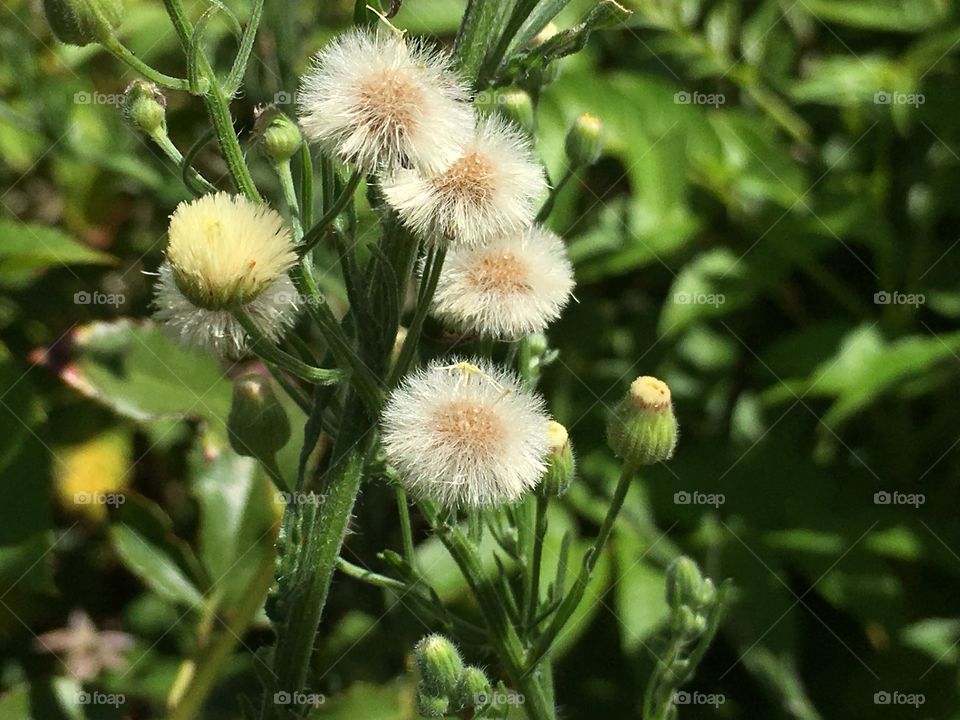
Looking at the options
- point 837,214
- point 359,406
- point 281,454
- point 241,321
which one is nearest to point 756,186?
point 837,214

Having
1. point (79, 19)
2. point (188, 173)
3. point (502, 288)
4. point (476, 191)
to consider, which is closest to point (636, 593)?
point (502, 288)

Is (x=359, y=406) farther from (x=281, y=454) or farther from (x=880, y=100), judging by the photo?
(x=880, y=100)

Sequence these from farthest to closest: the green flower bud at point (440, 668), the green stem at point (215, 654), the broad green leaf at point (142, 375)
Answer: 1. the broad green leaf at point (142, 375)
2. the green stem at point (215, 654)
3. the green flower bud at point (440, 668)

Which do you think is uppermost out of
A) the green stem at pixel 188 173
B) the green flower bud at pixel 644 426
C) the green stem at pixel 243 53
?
the green stem at pixel 243 53

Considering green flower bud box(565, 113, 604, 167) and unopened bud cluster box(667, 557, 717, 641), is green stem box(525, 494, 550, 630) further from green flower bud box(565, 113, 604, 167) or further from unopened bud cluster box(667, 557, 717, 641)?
green flower bud box(565, 113, 604, 167)

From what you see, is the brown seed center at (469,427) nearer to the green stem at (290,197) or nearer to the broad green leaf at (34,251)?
the green stem at (290,197)

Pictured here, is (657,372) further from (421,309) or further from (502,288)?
(421,309)

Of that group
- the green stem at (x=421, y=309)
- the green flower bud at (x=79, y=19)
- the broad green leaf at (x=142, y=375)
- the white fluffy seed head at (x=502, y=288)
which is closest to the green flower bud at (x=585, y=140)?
the white fluffy seed head at (x=502, y=288)
